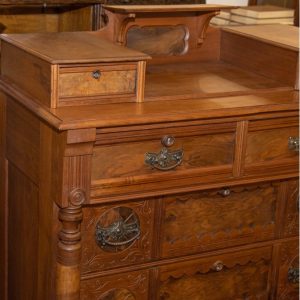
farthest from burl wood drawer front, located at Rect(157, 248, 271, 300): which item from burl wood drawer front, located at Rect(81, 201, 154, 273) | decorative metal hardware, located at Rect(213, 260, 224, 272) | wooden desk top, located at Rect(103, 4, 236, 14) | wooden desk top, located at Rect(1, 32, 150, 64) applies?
wooden desk top, located at Rect(103, 4, 236, 14)

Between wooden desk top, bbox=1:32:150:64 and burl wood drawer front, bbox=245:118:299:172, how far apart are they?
14.1 inches

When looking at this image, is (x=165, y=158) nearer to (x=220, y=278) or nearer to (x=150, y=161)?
(x=150, y=161)

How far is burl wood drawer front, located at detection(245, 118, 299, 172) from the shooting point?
200 cm

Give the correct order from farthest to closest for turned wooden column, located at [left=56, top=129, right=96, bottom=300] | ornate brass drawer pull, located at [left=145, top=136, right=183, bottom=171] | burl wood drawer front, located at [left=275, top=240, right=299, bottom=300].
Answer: burl wood drawer front, located at [left=275, top=240, right=299, bottom=300], ornate brass drawer pull, located at [left=145, top=136, right=183, bottom=171], turned wooden column, located at [left=56, top=129, right=96, bottom=300]

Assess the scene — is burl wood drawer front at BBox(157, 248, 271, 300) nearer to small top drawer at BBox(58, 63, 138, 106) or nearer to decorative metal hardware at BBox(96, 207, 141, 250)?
decorative metal hardware at BBox(96, 207, 141, 250)

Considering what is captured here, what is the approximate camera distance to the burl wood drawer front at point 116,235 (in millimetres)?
1913

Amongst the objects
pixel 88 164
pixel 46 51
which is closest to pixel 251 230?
pixel 88 164

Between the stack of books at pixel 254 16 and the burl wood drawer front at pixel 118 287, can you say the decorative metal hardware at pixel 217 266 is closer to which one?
the burl wood drawer front at pixel 118 287

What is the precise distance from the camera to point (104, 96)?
Result: 6.13ft

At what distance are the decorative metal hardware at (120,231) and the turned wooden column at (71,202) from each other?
0.09 meters

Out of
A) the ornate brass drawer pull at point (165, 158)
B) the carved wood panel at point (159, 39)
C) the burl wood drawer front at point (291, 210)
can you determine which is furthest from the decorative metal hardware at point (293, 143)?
the carved wood panel at point (159, 39)

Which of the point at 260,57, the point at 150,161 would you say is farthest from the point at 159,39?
the point at 150,161

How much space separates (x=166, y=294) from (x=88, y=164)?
491mm

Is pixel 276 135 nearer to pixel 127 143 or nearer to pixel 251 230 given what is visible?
pixel 251 230
